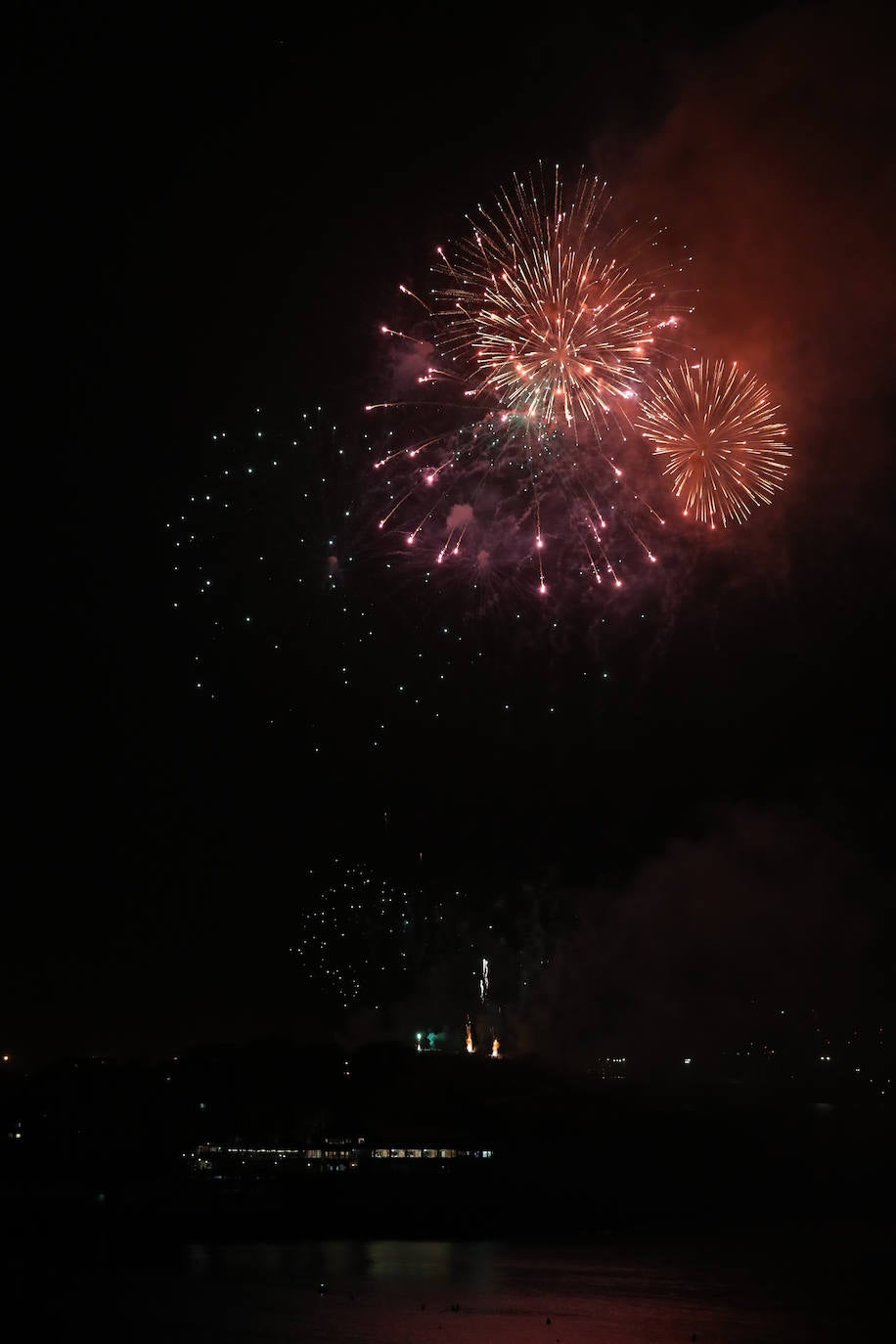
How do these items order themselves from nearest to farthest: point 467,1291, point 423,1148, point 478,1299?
point 478,1299 < point 467,1291 < point 423,1148

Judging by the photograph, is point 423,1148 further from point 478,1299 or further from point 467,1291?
point 478,1299

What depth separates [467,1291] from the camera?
128ft

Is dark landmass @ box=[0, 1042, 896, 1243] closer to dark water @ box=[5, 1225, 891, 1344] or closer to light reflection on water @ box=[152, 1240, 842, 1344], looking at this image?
dark water @ box=[5, 1225, 891, 1344]

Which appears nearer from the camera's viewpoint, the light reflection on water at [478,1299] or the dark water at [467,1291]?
the light reflection on water at [478,1299]

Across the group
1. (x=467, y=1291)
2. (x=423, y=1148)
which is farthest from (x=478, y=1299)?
(x=423, y=1148)

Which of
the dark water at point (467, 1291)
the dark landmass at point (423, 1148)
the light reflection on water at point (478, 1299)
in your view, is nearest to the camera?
the light reflection on water at point (478, 1299)

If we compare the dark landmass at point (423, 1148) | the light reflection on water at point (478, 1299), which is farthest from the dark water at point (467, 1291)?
the dark landmass at point (423, 1148)

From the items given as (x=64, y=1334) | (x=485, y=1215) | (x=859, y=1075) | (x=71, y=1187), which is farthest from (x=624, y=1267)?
(x=859, y=1075)

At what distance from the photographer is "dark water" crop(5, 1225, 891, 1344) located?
3266 centimetres

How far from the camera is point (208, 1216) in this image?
52188mm

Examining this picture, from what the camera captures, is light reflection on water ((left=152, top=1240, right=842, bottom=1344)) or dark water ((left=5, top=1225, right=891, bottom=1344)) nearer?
light reflection on water ((left=152, top=1240, right=842, bottom=1344))

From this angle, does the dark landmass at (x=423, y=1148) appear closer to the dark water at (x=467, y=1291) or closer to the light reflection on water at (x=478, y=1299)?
the dark water at (x=467, y=1291)

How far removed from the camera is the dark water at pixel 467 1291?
3266cm

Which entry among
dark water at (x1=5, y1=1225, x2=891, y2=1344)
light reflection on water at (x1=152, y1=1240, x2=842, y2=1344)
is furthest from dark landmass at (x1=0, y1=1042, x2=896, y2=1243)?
light reflection on water at (x1=152, y1=1240, x2=842, y2=1344)
